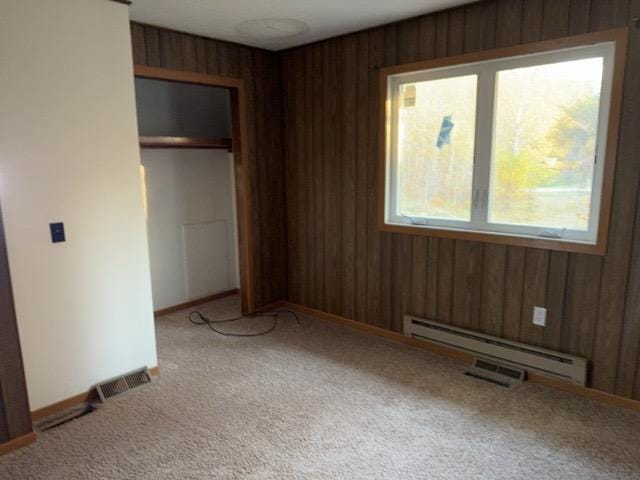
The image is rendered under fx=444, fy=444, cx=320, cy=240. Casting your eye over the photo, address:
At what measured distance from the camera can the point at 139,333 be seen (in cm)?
295

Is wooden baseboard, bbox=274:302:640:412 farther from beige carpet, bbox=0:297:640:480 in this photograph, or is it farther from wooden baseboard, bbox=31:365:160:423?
wooden baseboard, bbox=31:365:160:423

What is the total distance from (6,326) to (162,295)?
210cm

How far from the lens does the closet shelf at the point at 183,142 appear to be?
377cm

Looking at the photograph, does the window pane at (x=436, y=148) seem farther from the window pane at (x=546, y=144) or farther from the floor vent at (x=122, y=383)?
the floor vent at (x=122, y=383)

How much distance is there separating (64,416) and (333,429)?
155 cm

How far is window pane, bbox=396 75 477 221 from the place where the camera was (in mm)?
3041

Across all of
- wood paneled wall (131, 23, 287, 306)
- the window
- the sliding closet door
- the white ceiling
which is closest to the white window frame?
the window

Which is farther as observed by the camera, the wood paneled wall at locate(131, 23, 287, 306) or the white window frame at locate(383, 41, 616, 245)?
the wood paneled wall at locate(131, 23, 287, 306)

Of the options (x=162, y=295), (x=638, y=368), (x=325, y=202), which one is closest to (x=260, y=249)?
(x=325, y=202)

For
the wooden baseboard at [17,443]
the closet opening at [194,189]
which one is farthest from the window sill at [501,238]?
→ the wooden baseboard at [17,443]

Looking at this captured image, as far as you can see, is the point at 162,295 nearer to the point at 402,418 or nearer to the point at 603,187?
the point at 402,418

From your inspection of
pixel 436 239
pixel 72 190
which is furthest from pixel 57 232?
pixel 436 239

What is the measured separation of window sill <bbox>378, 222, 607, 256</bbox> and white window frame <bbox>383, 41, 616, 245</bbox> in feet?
0.07

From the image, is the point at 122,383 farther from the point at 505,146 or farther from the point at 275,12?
the point at 505,146
